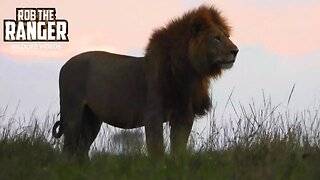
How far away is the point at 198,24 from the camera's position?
10094mm

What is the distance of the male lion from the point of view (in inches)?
384

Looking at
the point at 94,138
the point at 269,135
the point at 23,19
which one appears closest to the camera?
the point at 269,135

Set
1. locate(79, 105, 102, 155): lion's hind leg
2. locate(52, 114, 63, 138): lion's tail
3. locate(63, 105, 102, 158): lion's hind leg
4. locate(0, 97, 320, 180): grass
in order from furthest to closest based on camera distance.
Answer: locate(52, 114, 63, 138): lion's tail
locate(79, 105, 102, 155): lion's hind leg
locate(63, 105, 102, 158): lion's hind leg
locate(0, 97, 320, 180): grass

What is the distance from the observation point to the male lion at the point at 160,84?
9766 millimetres

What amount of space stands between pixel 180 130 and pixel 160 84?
60 centimetres

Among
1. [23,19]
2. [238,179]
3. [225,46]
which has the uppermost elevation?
[23,19]

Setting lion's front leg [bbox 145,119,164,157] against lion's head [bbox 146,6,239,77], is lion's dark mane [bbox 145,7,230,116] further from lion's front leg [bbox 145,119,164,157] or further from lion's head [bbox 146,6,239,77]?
lion's front leg [bbox 145,119,164,157]

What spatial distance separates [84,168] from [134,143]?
1.35 m

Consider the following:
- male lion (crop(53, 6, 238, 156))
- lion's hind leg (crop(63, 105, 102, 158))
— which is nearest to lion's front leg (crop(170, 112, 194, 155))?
male lion (crop(53, 6, 238, 156))

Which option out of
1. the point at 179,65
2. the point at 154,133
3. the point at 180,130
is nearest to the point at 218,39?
the point at 179,65

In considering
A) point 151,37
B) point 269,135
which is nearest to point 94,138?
point 151,37

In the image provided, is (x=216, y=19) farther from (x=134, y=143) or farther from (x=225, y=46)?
(x=134, y=143)

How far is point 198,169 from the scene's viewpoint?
295 inches

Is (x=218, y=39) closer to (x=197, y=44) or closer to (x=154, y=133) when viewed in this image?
(x=197, y=44)
